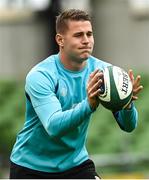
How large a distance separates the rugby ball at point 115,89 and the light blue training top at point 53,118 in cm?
21

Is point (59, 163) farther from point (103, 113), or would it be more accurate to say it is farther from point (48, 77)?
point (103, 113)

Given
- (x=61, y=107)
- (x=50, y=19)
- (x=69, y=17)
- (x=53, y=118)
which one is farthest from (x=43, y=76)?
(x=50, y=19)

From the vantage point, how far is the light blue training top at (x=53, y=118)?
28.3 feet

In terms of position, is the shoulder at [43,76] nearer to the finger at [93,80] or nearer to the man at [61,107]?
the man at [61,107]

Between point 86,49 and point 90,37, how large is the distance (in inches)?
5.1

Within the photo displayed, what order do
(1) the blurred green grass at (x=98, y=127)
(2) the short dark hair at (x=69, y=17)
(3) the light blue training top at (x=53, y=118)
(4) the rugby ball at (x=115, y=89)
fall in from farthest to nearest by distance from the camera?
(1) the blurred green grass at (x=98, y=127), (2) the short dark hair at (x=69, y=17), (3) the light blue training top at (x=53, y=118), (4) the rugby ball at (x=115, y=89)

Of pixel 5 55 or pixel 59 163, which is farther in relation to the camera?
pixel 5 55

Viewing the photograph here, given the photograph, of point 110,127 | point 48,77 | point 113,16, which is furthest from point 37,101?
point 113,16

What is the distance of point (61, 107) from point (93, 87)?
520 mm

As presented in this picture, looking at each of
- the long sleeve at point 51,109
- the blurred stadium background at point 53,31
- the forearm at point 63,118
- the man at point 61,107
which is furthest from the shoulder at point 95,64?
the blurred stadium background at point 53,31

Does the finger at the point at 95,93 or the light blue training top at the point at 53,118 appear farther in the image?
the light blue training top at the point at 53,118

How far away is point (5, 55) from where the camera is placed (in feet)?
74.8

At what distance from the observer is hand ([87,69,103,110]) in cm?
832

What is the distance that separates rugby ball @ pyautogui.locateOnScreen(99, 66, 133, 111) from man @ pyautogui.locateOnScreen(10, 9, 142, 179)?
0.11m
